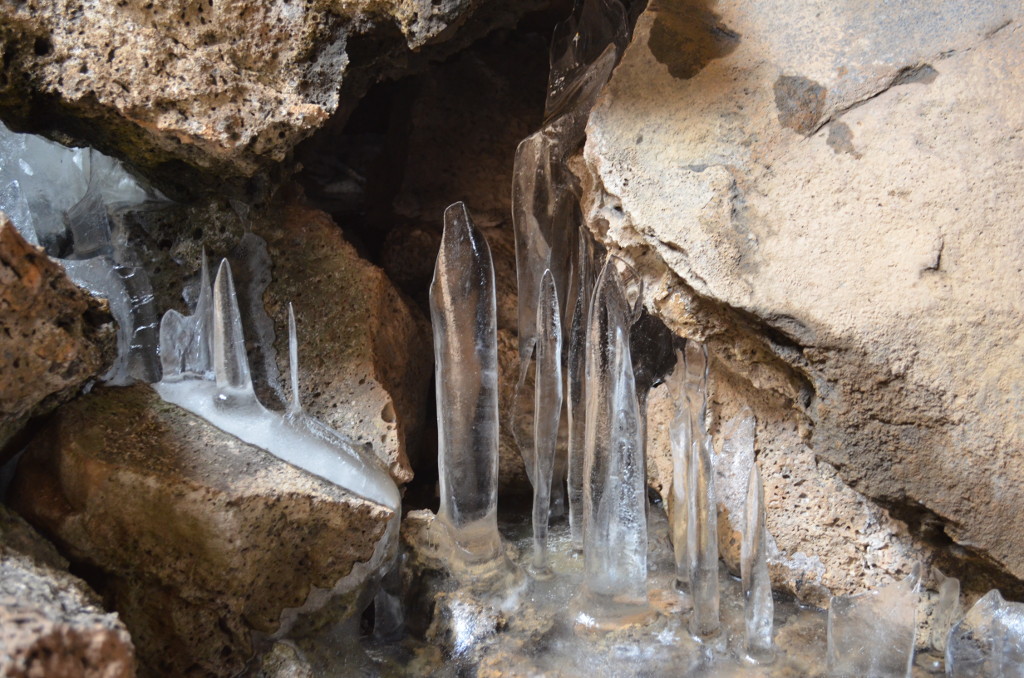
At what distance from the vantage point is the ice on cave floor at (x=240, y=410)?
1585 millimetres

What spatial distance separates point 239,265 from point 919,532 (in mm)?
1259

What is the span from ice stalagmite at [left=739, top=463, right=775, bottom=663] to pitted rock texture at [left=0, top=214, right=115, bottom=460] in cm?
104

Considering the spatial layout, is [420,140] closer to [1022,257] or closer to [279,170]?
[279,170]

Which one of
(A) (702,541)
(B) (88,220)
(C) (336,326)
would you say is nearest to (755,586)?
(A) (702,541)

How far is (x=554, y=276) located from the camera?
1.94m

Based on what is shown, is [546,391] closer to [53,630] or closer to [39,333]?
[39,333]

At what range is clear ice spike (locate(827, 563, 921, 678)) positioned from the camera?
1453 millimetres

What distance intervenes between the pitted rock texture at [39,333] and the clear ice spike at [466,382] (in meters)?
0.54

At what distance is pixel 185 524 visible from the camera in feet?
4.77

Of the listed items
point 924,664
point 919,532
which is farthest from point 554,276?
point 924,664

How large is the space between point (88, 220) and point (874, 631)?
5.00 ft

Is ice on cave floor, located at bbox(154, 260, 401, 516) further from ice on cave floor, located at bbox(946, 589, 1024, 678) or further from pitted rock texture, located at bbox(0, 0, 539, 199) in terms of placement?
ice on cave floor, located at bbox(946, 589, 1024, 678)

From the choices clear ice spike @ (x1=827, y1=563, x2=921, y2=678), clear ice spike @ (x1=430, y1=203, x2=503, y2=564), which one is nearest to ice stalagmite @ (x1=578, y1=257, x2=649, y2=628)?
clear ice spike @ (x1=430, y1=203, x2=503, y2=564)

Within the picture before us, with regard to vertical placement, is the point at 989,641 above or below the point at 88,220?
below
